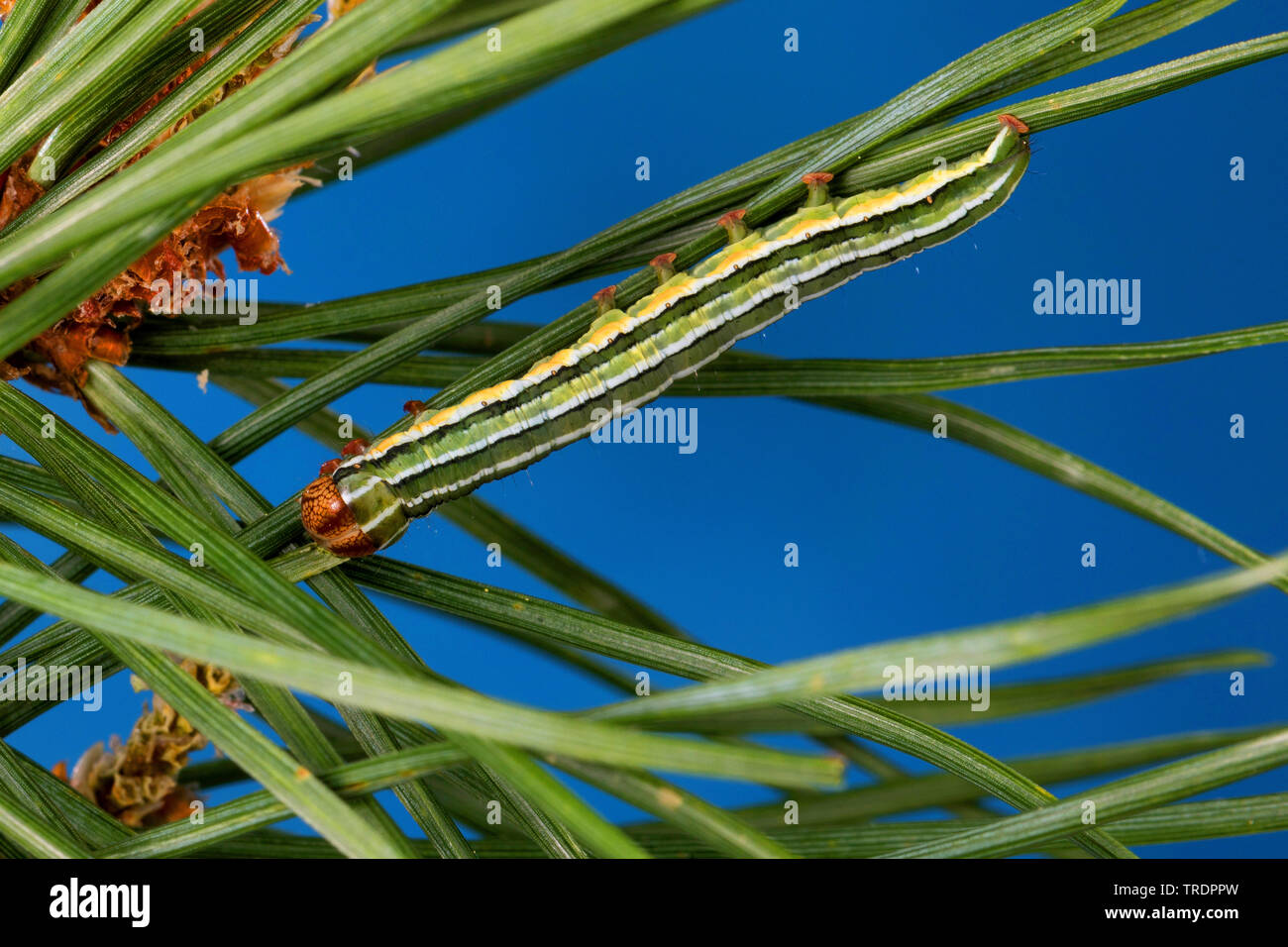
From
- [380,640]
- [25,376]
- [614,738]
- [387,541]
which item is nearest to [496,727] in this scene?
[614,738]

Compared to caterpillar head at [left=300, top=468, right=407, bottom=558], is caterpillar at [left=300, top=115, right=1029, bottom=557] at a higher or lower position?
higher

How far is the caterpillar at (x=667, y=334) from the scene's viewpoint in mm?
803

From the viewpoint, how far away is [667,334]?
2.84 ft

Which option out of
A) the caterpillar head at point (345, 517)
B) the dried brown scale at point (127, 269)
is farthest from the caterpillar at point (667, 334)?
the dried brown scale at point (127, 269)

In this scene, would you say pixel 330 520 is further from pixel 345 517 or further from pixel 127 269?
pixel 127 269

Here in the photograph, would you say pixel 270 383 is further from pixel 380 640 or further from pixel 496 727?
pixel 496 727

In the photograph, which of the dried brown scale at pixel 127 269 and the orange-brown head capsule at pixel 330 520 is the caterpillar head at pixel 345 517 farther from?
the dried brown scale at pixel 127 269

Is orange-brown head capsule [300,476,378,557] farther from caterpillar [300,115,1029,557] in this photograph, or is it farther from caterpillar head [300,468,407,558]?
caterpillar [300,115,1029,557]

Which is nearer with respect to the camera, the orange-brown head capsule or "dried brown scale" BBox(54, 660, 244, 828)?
the orange-brown head capsule

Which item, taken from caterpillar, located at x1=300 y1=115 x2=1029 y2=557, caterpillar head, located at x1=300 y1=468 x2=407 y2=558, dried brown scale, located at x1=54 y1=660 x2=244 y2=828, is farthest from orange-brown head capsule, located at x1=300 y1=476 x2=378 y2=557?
dried brown scale, located at x1=54 y1=660 x2=244 y2=828

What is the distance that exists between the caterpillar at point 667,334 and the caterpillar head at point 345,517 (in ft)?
0.07

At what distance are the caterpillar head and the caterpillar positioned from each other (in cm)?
2

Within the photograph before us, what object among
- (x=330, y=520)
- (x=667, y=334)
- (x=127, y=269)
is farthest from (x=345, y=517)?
Answer: (x=667, y=334)

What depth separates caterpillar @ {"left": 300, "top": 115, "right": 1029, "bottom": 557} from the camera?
803 mm
